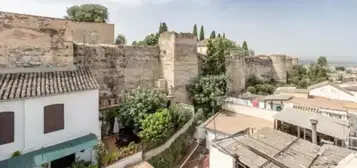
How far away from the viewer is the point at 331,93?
70.4 ft

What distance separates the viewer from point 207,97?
18047 millimetres

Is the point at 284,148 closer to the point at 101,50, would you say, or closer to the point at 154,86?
the point at 154,86

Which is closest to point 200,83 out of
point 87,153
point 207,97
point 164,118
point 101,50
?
point 207,97

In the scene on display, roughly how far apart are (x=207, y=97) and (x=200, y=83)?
1.30 meters

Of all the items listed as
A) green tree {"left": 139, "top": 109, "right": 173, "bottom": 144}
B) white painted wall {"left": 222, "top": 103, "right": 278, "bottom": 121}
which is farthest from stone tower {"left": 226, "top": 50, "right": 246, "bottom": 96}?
green tree {"left": 139, "top": 109, "right": 173, "bottom": 144}

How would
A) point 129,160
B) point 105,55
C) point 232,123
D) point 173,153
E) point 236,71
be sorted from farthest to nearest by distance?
point 236,71, point 232,123, point 105,55, point 173,153, point 129,160

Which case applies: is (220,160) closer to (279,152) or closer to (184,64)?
(279,152)

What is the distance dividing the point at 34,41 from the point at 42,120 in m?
4.14

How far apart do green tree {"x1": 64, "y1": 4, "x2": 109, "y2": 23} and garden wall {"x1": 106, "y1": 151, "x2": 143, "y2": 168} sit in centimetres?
2363

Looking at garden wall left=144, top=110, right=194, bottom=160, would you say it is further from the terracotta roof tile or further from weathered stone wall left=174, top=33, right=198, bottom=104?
the terracotta roof tile

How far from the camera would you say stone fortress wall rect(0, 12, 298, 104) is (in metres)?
11.0

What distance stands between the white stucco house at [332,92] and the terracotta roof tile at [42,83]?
20173mm

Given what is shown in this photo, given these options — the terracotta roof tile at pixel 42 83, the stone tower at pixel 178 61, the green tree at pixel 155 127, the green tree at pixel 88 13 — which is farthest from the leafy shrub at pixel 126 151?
the green tree at pixel 88 13

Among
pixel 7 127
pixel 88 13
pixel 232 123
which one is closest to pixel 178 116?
pixel 232 123
